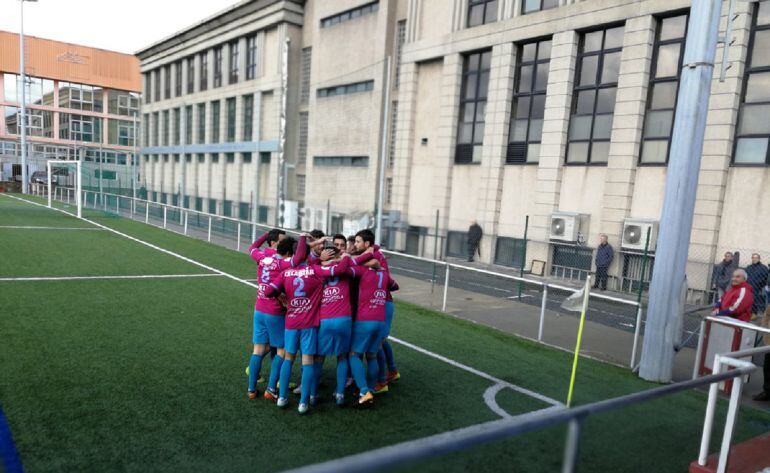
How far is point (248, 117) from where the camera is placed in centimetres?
3612

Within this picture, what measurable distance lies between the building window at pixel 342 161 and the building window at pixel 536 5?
34.9ft

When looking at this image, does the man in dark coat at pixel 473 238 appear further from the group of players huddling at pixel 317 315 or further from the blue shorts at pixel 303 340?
the blue shorts at pixel 303 340

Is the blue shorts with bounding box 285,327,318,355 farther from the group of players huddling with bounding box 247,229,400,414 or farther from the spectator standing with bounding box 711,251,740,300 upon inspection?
the spectator standing with bounding box 711,251,740,300

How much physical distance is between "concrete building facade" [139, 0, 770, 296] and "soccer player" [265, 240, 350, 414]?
10.8 metres

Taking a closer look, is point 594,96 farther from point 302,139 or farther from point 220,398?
point 302,139

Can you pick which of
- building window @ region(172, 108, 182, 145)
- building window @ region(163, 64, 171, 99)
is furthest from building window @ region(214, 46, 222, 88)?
building window @ region(163, 64, 171, 99)

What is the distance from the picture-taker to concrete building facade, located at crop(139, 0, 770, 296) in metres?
14.6

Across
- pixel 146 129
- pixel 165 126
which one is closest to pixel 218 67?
pixel 165 126

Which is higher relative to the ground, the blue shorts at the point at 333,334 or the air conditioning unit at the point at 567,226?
the air conditioning unit at the point at 567,226

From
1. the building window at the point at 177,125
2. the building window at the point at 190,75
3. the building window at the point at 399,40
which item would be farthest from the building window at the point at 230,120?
the building window at the point at 399,40

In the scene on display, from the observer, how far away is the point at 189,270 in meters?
14.0

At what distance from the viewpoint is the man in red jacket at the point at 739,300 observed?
24.8 ft

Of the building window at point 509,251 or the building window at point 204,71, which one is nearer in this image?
the building window at point 509,251

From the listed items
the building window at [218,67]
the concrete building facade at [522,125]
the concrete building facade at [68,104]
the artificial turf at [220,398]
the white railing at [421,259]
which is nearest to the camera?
the artificial turf at [220,398]
